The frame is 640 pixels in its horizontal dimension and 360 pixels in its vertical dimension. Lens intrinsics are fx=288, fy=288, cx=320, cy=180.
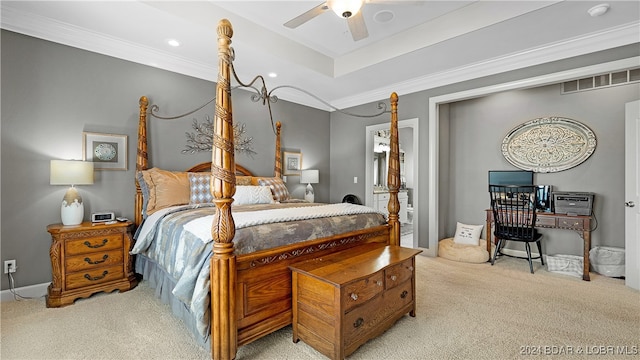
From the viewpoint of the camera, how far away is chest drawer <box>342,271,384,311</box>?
175cm

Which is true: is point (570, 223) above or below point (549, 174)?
below

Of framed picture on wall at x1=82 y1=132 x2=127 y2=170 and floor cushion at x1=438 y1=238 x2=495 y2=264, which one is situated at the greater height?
framed picture on wall at x1=82 y1=132 x2=127 y2=170

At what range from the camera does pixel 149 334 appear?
2.12 metres

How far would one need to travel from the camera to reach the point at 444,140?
4855 millimetres

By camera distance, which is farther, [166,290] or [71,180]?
[71,180]

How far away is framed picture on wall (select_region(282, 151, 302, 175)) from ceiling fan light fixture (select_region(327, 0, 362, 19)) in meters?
3.06

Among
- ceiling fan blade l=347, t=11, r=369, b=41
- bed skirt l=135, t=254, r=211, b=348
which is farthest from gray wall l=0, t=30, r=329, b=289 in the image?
ceiling fan blade l=347, t=11, r=369, b=41

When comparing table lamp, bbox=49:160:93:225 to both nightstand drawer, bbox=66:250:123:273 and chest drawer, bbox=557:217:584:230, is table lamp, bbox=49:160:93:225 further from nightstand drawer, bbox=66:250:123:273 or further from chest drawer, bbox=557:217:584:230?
chest drawer, bbox=557:217:584:230

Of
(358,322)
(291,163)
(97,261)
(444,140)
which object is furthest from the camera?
(291,163)

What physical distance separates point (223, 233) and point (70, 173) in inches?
79.1

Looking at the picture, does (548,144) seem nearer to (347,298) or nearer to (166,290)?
(347,298)

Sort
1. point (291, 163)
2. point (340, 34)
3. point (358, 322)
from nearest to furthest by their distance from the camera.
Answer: point (358, 322), point (340, 34), point (291, 163)

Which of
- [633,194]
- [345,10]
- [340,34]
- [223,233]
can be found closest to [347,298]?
[223,233]

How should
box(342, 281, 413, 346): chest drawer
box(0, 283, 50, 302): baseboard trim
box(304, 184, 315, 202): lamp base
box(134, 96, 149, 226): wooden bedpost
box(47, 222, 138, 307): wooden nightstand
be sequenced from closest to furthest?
box(342, 281, 413, 346): chest drawer < box(47, 222, 138, 307): wooden nightstand < box(0, 283, 50, 302): baseboard trim < box(134, 96, 149, 226): wooden bedpost < box(304, 184, 315, 202): lamp base
